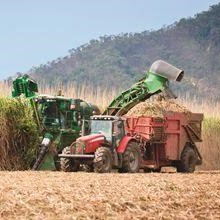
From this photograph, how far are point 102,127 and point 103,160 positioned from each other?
51.4 inches

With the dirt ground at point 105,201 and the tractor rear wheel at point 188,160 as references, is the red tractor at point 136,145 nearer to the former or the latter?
the tractor rear wheel at point 188,160

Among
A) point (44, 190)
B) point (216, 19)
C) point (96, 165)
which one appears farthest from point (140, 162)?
point (216, 19)

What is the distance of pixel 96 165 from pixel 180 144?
4.18 metres

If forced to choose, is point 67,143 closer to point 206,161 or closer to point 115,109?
point 115,109

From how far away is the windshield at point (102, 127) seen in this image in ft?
57.8

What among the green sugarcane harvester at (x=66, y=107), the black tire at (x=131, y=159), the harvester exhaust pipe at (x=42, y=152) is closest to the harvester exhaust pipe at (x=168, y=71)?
the green sugarcane harvester at (x=66, y=107)

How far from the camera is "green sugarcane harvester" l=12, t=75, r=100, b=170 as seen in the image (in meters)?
19.0

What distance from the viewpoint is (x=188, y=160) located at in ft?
66.1

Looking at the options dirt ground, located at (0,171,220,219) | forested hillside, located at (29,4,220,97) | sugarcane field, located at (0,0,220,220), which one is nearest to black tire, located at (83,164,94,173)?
sugarcane field, located at (0,0,220,220)

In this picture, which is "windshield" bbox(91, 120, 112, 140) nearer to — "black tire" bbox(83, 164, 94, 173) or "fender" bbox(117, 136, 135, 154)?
"fender" bbox(117, 136, 135, 154)

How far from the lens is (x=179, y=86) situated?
87188mm

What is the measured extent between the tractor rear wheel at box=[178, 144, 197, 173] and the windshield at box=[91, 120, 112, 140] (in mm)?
3177

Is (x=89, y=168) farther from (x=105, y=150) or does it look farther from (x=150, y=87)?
(x=150, y=87)

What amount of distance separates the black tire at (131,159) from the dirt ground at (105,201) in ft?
20.1
